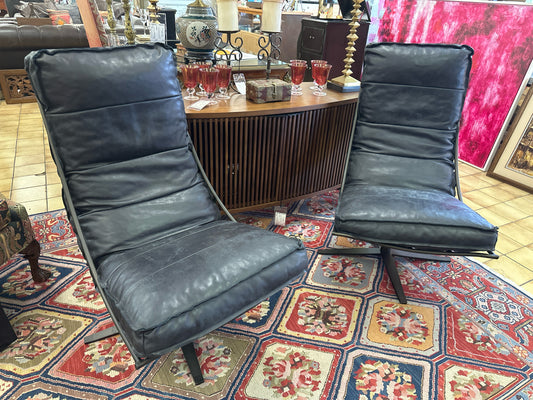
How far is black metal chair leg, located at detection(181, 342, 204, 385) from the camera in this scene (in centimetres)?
131

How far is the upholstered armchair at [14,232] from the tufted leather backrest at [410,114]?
156 cm

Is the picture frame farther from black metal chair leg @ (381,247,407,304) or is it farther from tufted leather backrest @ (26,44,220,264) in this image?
tufted leather backrest @ (26,44,220,264)

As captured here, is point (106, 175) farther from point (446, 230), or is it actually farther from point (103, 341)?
point (446, 230)

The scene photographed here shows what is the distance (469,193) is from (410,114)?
1259mm

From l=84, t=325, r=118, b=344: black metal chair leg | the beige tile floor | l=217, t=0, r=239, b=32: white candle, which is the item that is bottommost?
l=84, t=325, r=118, b=344: black metal chair leg

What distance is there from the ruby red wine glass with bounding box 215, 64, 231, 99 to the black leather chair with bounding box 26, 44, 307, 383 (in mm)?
366

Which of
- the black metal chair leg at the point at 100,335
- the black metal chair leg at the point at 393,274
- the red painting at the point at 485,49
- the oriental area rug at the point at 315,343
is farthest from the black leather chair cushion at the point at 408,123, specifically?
the red painting at the point at 485,49

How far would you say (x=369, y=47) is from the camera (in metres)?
1.92

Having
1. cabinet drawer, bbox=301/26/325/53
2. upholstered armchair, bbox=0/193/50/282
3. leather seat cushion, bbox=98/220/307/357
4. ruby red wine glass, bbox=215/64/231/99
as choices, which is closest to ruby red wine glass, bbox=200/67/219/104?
ruby red wine glass, bbox=215/64/231/99

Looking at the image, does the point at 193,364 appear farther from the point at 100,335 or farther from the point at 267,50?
the point at 267,50

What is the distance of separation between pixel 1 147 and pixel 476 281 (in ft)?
12.2

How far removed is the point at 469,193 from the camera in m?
2.82

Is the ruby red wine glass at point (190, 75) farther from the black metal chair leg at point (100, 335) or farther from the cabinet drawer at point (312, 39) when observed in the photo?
the cabinet drawer at point (312, 39)

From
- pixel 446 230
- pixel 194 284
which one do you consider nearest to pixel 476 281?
pixel 446 230
